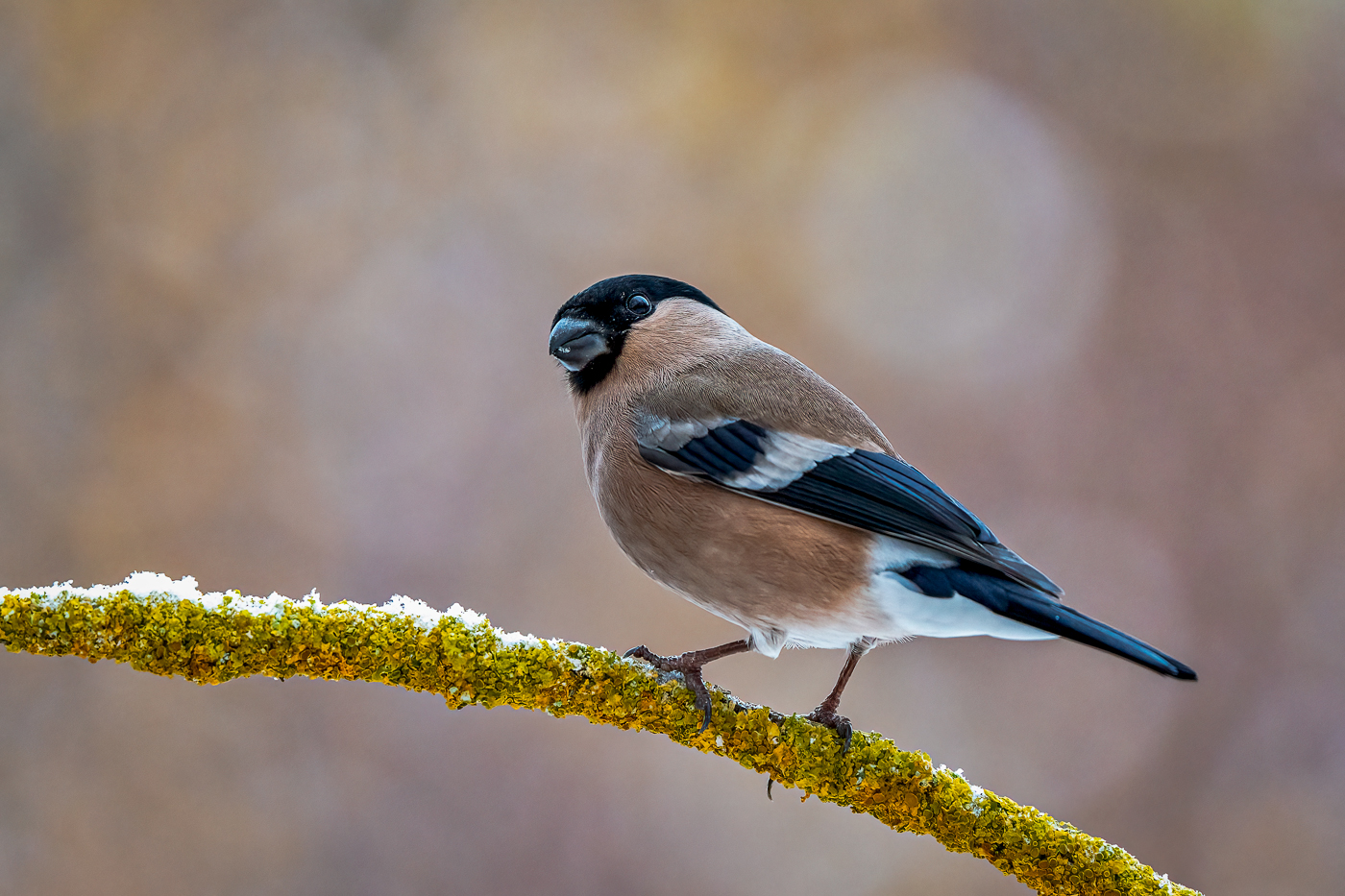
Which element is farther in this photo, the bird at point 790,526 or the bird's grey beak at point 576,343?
the bird's grey beak at point 576,343

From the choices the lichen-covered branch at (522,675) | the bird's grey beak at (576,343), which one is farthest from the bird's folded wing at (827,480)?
the lichen-covered branch at (522,675)

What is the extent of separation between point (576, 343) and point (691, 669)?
32.3 inches

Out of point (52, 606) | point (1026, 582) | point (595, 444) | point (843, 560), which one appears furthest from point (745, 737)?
point (52, 606)

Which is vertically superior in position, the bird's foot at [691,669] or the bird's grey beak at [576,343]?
the bird's grey beak at [576,343]

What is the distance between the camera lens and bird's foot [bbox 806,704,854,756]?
170cm

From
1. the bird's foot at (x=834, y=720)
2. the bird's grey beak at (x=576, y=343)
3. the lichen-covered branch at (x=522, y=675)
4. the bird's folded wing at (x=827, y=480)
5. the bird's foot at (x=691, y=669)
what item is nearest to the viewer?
the lichen-covered branch at (x=522, y=675)

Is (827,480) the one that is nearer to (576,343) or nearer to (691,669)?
(691,669)

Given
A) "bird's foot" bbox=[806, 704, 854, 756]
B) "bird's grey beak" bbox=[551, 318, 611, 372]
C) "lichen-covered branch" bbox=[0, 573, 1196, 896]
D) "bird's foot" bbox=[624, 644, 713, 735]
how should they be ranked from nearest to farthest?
1. "lichen-covered branch" bbox=[0, 573, 1196, 896]
2. "bird's foot" bbox=[624, 644, 713, 735]
3. "bird's foot" bbox=[806, 704, 854, 756]
4. "bird's grey beak" bbox=[551, 318, 611, 372]

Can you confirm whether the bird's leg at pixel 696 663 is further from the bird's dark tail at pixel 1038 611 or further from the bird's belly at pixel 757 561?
the bird's dark tail at pixel 1038 611

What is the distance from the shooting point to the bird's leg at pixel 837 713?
5.61 ft

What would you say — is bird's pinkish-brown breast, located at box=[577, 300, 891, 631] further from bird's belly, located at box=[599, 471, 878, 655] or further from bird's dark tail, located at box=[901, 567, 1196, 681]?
bird's dark tail, located at box=[901, 567, 1196, 681]

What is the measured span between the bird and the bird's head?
0.12 meters

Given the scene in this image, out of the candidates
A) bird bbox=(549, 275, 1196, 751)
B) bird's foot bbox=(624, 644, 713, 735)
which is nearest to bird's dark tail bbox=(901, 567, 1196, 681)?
bird bbox=(549, 275, 1196, 751)

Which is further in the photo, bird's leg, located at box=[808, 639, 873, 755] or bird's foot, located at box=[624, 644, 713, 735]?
bird's leg, located at box=[808, 639, 873, 755]
